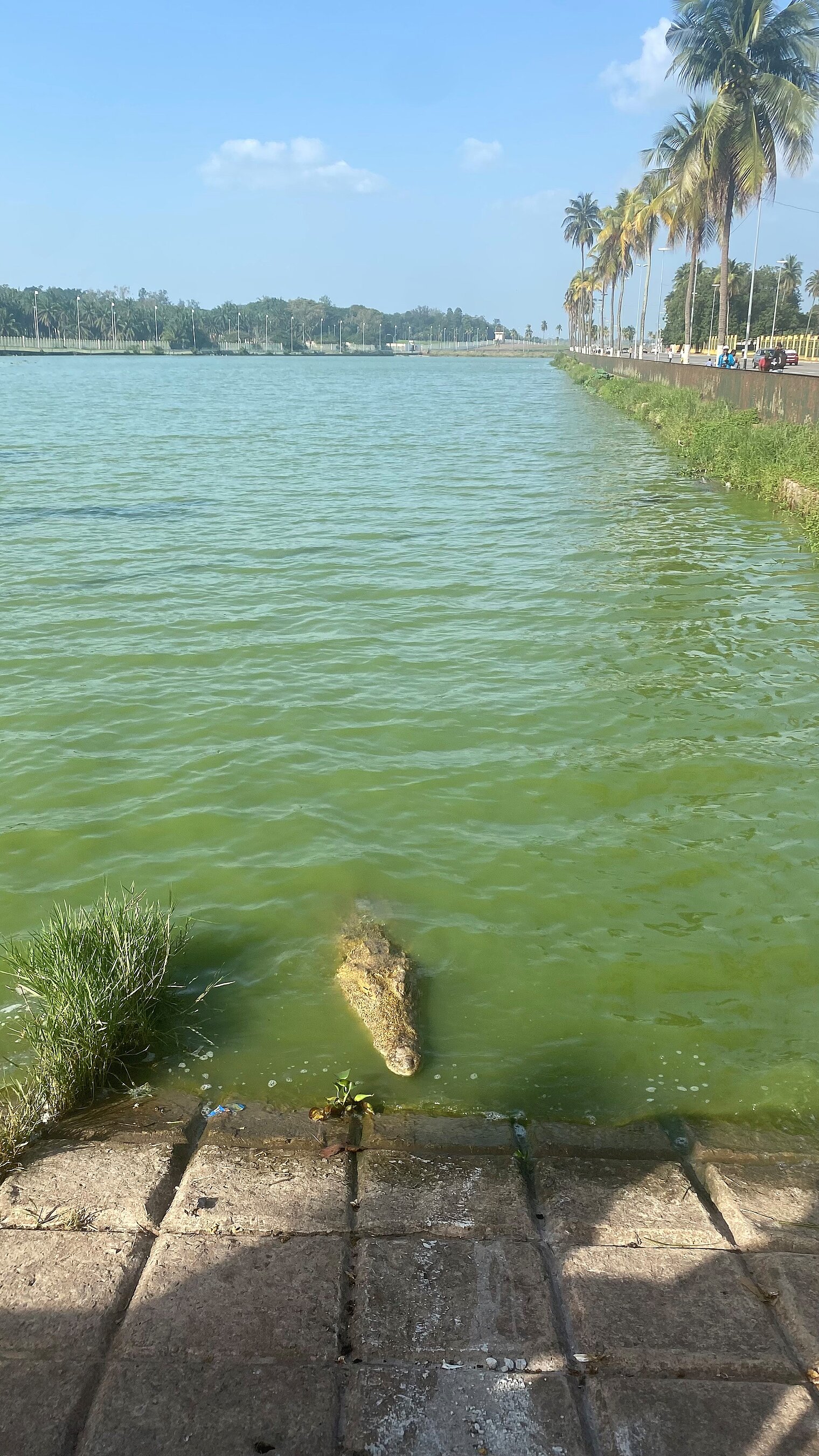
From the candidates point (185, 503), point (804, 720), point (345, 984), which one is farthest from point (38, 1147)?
point (185, 503)

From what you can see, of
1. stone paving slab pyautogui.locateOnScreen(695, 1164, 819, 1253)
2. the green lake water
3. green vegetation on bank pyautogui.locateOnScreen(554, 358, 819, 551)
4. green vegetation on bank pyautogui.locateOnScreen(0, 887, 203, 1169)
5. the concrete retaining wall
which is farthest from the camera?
the concrete retaining wall

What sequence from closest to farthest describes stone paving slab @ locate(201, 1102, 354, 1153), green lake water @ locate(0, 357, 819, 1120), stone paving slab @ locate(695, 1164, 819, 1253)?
stone paving slab @ locate(695, 1164, 819, 1253)
stone paving slab @ locate(201, 1102, 354, 1153)
green lake water @ locate(0, 357, 819, 1120)

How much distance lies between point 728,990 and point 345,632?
25.7 ft

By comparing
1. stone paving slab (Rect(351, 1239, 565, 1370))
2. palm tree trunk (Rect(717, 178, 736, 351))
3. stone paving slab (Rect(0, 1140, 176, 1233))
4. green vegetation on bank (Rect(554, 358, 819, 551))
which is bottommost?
stone paving slab (Rect(0, 1140, 176, 1233))

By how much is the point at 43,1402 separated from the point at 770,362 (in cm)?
4342

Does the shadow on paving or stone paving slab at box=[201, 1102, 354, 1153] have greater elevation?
the shadow on paving

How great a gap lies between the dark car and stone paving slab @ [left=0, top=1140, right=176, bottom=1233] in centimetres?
4012

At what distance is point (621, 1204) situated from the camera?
3.95 m

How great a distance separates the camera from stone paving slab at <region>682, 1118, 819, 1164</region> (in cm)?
446

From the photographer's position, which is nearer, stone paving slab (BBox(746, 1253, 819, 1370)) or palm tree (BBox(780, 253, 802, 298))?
stone paving slab (BBox(746, 1253, 819, 1370))

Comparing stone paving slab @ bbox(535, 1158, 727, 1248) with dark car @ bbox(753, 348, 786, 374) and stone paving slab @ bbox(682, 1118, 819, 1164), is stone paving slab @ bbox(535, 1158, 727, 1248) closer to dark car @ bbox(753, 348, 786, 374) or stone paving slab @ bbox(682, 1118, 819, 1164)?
stone paving slab @ bbox(682, 1118, 819, 1164)

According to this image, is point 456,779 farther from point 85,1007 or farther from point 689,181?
point 689,181

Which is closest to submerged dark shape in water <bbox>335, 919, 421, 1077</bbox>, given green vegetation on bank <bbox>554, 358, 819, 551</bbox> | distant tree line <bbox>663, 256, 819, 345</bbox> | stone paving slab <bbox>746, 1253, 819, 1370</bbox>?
stone paving slab <bbox>746, 1253, 819, 1370</bbox>

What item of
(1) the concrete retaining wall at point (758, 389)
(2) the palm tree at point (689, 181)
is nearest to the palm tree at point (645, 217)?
(2) the palm tree at point (689, 181)
